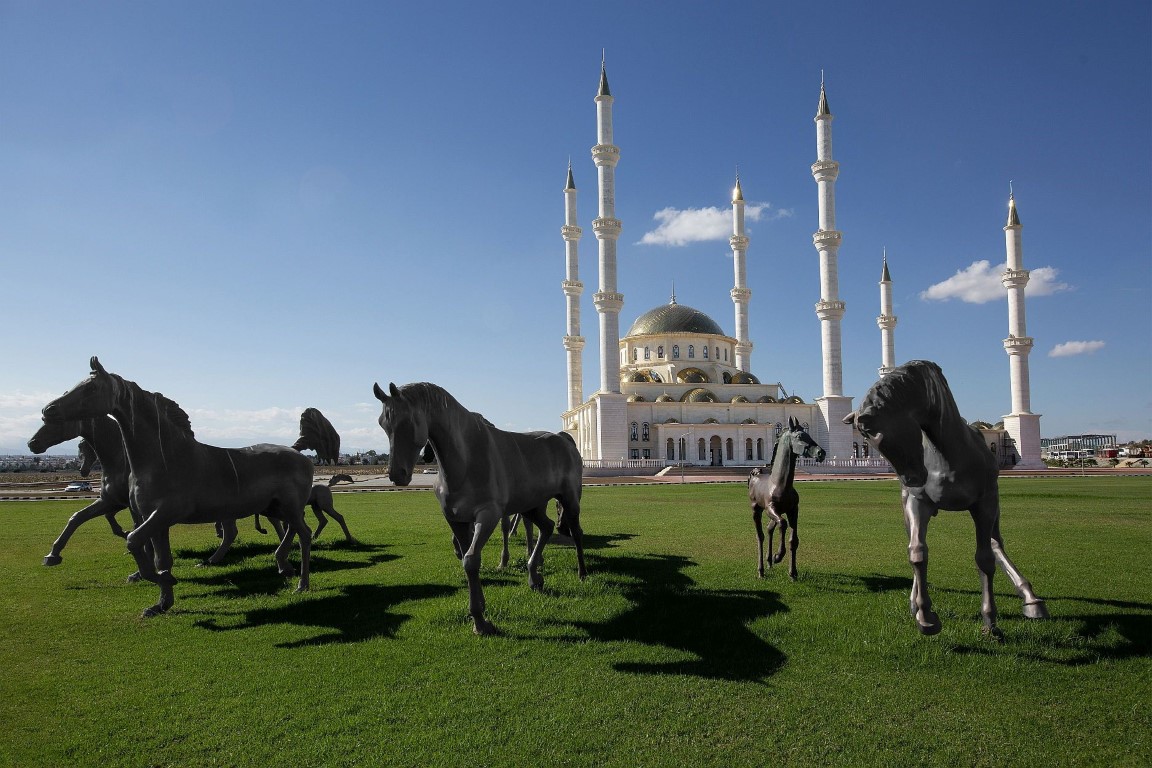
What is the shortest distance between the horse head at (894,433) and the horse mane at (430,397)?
12.2ft

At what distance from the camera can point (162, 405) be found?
8445 millimetres

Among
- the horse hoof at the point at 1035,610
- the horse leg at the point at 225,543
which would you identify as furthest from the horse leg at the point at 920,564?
the horse leg at the point at 225,543

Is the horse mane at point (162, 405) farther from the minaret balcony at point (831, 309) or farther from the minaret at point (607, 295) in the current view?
the minaret balcony at point (831, 309)

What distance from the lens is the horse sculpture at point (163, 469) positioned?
7.59 m

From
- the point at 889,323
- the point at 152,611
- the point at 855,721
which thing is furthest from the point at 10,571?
the point at 889,323

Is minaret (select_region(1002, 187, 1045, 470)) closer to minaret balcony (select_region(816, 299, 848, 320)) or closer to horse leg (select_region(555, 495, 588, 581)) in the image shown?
minaret balcony (select_region(816, 299, 848, 320))

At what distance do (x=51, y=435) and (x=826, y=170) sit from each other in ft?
187

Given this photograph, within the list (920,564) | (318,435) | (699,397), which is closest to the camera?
(920,564)

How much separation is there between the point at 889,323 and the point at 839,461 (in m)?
21.7

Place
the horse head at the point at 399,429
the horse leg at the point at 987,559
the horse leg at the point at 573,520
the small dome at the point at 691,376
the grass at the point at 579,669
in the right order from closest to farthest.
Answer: the grass at the point at 579,669, the horse head at the point at 399,429, the horse leg at the point at 987,559, the horse leg at the point at 573,520, the small dome at the point at 691,376

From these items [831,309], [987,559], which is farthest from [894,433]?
[831,309]

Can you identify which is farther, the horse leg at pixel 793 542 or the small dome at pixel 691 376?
the small dome at pixel 691 376

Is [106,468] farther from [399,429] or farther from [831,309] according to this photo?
[831,309]

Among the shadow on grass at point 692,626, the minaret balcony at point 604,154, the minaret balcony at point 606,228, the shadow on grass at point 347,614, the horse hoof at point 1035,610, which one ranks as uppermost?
the minaret balcony at point 604,154
